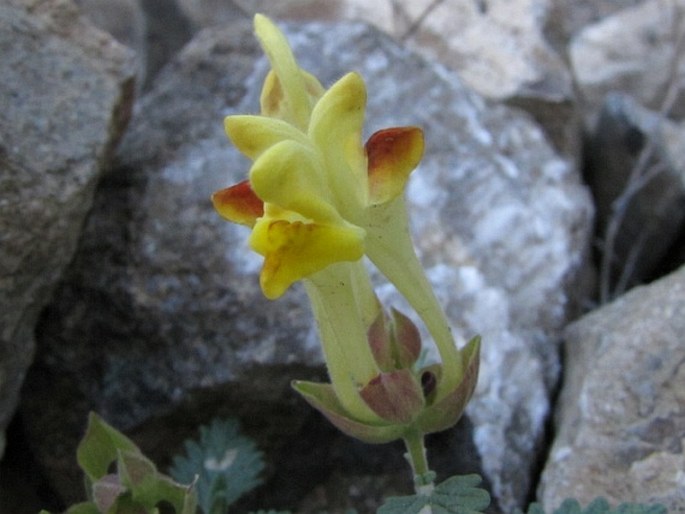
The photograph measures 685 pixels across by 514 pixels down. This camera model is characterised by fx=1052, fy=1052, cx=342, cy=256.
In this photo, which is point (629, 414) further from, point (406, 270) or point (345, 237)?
point (345, 237)

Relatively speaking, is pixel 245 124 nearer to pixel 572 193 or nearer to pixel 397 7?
pixel 572 193

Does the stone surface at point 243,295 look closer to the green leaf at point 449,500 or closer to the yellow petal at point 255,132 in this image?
the green leaf at point 449,500

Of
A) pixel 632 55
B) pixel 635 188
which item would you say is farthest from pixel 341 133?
pixel 632 55

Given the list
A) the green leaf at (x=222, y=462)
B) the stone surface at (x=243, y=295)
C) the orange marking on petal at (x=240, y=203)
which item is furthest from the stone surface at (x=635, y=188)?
the orange marking on petal at (x=240, y=203)

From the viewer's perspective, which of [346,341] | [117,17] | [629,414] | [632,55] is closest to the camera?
[346,341]

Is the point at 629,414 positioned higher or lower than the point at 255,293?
lower
